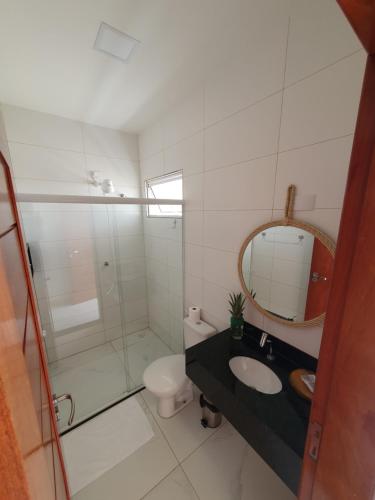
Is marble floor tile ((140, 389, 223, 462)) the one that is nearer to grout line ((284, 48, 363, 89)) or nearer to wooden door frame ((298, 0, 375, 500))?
wooden door frame ((298, 0, 375, 500))

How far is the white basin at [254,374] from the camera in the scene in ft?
3.85

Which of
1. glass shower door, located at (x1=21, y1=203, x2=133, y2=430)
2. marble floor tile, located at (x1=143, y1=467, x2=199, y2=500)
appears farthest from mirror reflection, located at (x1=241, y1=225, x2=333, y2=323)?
glass shower door, located at (x1=21, y1=203, x2=133, y2=430)

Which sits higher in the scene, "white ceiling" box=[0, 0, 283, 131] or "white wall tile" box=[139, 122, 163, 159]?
"white ceiling" box=[0, 0, 283, 131]

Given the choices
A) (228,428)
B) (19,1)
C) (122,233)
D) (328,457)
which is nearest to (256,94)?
(19,1)

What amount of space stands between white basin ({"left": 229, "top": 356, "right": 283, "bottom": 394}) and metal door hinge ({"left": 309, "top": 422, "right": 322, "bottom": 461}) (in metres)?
0.69

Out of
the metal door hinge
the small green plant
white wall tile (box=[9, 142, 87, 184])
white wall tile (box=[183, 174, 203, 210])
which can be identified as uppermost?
white wall tile (box=[9, 142, 87, 184])

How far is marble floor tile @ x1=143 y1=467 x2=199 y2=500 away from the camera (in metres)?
1.18

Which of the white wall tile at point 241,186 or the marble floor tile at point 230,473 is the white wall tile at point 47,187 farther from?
the marble floor tile at point 230,473

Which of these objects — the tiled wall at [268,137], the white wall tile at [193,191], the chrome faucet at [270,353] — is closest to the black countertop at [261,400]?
the chrome faucet at [270,353]

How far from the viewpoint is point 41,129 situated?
186cm

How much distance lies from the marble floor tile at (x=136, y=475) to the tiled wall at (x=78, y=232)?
1.31 metres

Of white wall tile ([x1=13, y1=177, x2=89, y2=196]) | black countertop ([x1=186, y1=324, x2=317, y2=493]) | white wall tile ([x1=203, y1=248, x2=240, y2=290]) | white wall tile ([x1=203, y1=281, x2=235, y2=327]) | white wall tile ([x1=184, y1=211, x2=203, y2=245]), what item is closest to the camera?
black countertop ([x1=186, y1=324, x2=317, y2=493])

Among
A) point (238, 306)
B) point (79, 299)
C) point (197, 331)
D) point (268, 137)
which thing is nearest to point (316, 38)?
point (268, 137)

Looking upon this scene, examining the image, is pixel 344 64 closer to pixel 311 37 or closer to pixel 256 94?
pixel 311 37
